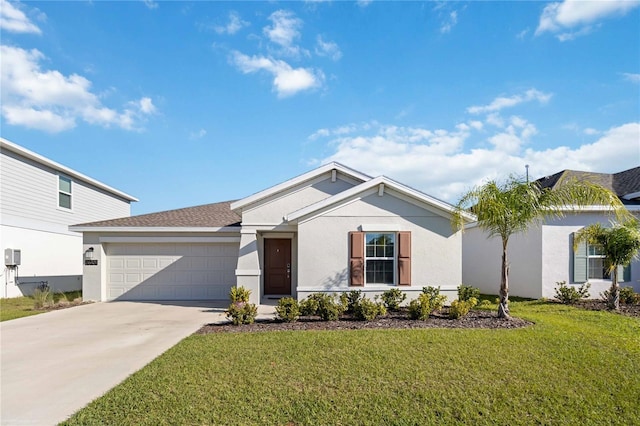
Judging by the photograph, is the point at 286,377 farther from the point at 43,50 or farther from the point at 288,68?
the point at 43,50

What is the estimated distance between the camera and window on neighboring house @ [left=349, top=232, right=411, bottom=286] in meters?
10.4

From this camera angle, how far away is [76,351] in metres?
6.68

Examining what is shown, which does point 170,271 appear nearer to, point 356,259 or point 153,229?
point 153,229

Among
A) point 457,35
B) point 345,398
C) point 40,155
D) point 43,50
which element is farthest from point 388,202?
point 40,155

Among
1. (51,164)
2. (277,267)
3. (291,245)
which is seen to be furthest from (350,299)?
(51,164)

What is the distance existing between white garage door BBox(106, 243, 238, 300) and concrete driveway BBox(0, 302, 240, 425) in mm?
1776

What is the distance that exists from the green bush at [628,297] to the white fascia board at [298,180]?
8864mm

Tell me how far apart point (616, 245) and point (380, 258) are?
6.62 m

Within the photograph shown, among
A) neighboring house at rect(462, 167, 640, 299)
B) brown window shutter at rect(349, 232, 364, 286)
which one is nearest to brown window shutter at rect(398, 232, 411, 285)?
brown window shutter at rect(349, 232, 364, 286)

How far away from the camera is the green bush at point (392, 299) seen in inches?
396

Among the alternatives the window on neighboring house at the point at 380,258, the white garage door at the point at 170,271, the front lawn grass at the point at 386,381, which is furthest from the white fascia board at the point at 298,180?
the front lawn grass at the point at 386,381

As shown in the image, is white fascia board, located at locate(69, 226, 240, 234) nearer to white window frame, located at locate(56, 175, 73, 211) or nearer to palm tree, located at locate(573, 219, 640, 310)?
white window frame, located at locate(56, 175, 73, 211)

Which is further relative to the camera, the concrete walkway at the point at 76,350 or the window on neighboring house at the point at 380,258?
the window on neighboring house at the point at 380,258

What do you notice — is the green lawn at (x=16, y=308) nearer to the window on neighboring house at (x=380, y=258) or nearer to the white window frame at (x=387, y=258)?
the window on neighboring house at (x=380, y=258)
